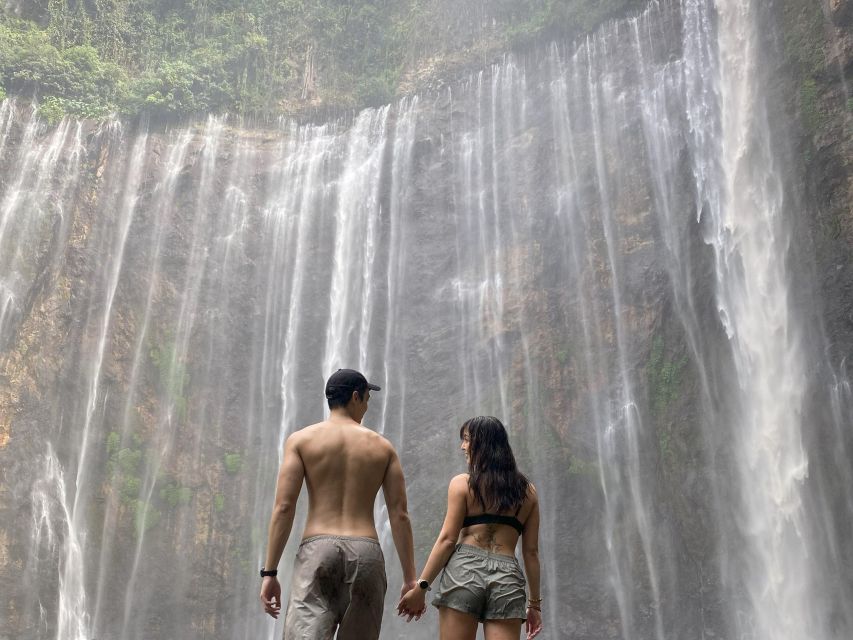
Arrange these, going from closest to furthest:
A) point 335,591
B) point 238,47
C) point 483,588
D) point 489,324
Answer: point 335,591, point 483,588, point 489,324, point 238,47

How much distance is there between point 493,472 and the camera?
133 inches

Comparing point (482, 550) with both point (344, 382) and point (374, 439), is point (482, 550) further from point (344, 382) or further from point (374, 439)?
point (344, 382)

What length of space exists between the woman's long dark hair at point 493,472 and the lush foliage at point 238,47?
19767 mm

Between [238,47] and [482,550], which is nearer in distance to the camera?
[482,550]

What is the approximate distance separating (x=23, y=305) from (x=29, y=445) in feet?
12.3

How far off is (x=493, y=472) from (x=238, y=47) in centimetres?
2404

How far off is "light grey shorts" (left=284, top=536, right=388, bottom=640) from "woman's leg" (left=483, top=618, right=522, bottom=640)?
1.67 ft

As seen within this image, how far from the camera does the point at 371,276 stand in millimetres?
20359

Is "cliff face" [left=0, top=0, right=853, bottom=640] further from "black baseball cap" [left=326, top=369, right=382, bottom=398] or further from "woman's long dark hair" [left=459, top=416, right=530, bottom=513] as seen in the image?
"black baseball cap" [left=326, top=369, right=382, bottom=398]

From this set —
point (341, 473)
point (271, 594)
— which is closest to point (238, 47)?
point (341, 473)

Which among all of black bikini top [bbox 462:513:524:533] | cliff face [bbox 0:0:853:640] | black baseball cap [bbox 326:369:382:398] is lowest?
black bikini top [bbox 462:513:524:533]

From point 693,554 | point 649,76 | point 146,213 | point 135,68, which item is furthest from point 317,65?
point 693,554

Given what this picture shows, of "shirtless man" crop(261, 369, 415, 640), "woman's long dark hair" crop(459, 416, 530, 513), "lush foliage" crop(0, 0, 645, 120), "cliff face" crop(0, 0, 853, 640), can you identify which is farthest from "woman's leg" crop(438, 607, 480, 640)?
"lush foliage" crop(0, 0, 645, 120)

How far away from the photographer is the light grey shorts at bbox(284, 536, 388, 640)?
10.3 feet
